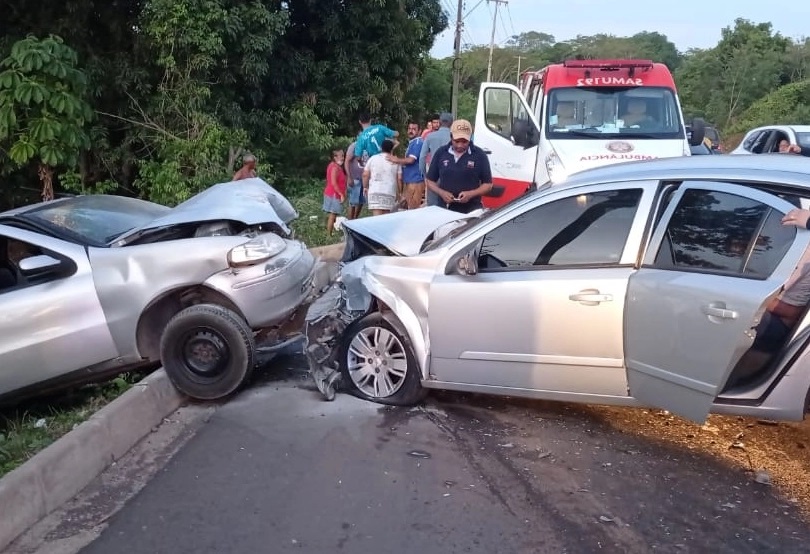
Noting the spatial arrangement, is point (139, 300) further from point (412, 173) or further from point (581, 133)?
point (581, 133)

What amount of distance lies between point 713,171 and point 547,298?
3.80ft

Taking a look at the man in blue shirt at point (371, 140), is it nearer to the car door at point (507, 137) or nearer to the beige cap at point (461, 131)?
the car door at point (507, 137)

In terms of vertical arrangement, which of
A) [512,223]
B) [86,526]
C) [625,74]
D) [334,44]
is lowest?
[86,526]

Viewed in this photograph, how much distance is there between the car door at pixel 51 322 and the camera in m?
5.31

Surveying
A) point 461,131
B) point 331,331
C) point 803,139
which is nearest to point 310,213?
point 461,131

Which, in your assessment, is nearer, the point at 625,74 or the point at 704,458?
the point at 704,458

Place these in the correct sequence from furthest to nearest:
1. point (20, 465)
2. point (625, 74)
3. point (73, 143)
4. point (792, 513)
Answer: point (625, 74), point (73, 143), point (20, 465), point (792, 513)

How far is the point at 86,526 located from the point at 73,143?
22.2ft

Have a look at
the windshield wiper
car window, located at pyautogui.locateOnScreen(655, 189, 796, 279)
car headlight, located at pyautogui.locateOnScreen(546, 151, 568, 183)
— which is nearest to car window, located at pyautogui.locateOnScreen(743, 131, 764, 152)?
the windshield wiper

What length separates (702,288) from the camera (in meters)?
4.11

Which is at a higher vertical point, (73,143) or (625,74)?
(625,74)

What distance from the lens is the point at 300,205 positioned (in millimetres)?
15031

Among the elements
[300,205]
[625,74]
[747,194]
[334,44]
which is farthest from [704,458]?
[334,44]

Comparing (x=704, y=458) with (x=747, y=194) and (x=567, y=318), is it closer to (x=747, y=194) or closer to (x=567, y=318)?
(x=567, y=318)
